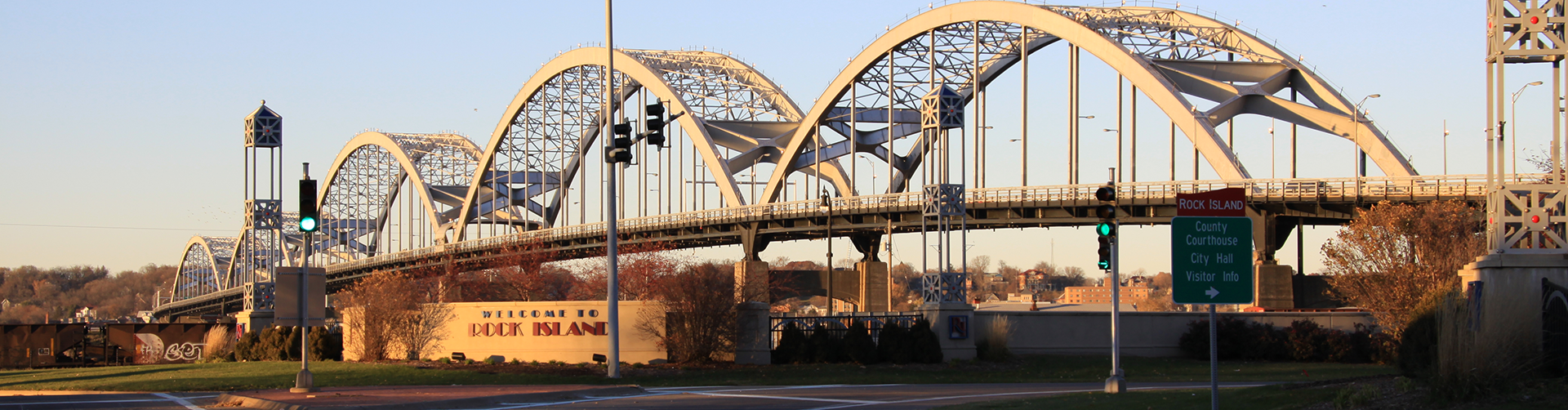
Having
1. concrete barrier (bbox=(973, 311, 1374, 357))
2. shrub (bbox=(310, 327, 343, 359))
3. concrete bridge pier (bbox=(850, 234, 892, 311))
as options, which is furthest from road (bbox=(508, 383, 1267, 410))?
concrete bridge pier (bbox=(850, 234, 892, 311))

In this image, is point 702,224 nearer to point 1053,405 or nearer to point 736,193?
point 736,193

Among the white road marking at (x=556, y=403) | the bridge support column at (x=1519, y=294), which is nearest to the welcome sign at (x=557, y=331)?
the white road marking at (x=556, y=403)

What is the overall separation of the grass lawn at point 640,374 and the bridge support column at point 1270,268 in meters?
22.5

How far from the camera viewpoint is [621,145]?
28750 mm

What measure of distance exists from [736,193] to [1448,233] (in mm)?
48374

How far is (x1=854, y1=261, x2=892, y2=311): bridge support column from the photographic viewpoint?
79062mm

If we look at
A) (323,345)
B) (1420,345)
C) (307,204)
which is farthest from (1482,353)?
(323,345)

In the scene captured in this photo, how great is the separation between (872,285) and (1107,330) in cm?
3917

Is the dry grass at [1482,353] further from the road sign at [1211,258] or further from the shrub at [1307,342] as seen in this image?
the shrub at [1307,342]

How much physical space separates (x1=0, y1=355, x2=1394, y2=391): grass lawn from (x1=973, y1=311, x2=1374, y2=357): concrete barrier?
363 cm

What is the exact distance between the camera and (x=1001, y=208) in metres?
68.1

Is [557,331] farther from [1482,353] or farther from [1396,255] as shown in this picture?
[1396,255]

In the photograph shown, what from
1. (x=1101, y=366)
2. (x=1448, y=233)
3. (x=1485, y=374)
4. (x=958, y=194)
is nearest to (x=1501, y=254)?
(x=1485, y=374)

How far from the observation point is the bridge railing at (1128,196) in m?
52.2
